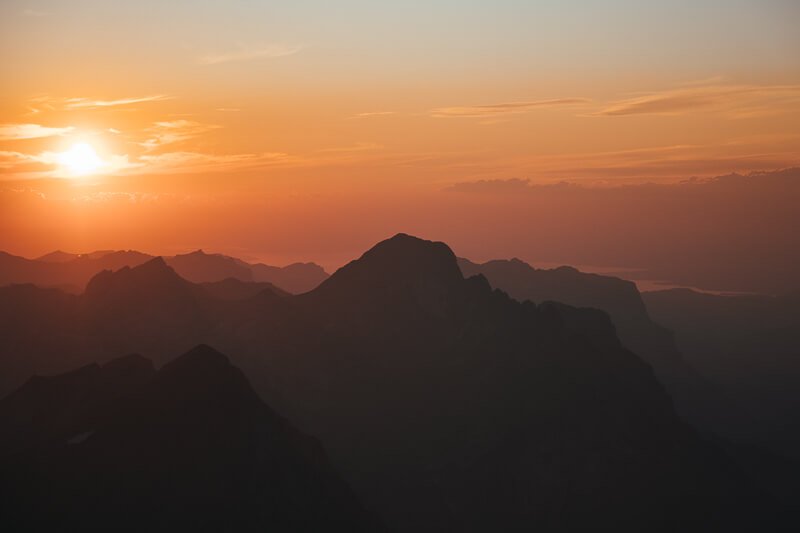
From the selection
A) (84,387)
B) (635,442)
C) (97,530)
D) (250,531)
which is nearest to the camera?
(97,530)

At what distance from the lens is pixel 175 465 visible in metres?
113

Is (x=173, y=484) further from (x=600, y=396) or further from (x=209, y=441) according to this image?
(x=600, y=396)

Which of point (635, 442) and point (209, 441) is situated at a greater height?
point (209, 441)

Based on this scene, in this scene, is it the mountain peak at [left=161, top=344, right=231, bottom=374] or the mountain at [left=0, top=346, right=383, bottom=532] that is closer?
the mountain at [left=0, top=346, right=383, bottom=532]

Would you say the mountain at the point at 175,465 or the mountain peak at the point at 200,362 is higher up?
the mountain peak at the point at 200,362

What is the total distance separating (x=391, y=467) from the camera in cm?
19038

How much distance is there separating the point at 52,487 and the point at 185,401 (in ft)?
70.4

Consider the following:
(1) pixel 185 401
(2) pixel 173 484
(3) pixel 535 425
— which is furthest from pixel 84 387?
(3) pixel 535 425

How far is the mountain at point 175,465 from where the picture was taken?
105 m

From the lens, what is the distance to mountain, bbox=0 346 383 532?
105 m

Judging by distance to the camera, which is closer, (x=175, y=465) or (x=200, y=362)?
(x=175, y=465)

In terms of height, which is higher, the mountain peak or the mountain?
the mountain peak

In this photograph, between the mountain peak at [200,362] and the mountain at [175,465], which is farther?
the mountain peak at [200,362]

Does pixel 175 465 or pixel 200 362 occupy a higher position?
pixel 200 362
